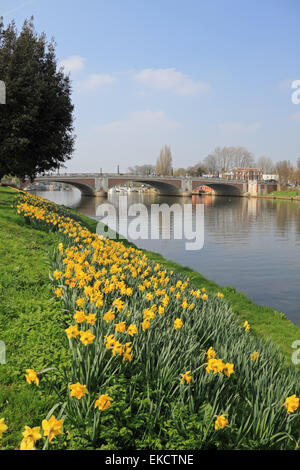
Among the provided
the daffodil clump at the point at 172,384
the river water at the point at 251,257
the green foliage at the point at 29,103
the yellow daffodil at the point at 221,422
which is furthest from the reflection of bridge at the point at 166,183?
the yellow daffodil at the point at 221,422

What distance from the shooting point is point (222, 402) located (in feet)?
11.7

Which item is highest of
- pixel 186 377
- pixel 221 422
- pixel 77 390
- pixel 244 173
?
pixel 244 173

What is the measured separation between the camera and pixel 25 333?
4.88 m

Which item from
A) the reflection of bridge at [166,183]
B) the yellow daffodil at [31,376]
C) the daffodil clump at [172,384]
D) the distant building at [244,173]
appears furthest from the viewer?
the distant building at [244,173]

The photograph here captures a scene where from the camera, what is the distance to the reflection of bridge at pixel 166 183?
80.1m

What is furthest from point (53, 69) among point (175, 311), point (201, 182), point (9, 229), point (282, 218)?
point (201, 182)

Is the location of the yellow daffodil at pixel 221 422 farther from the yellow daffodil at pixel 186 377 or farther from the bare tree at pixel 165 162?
the bare tree at pixel 165 162

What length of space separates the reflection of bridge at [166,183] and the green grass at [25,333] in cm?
6826

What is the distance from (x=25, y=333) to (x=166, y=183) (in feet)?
285

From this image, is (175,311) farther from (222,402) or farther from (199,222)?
(199,222)

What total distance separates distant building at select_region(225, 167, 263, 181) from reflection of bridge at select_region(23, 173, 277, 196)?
3815cm

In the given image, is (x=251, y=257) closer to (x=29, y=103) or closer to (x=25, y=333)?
(x=29, y=103)

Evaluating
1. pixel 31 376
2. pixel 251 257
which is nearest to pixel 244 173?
pixel 251 257
